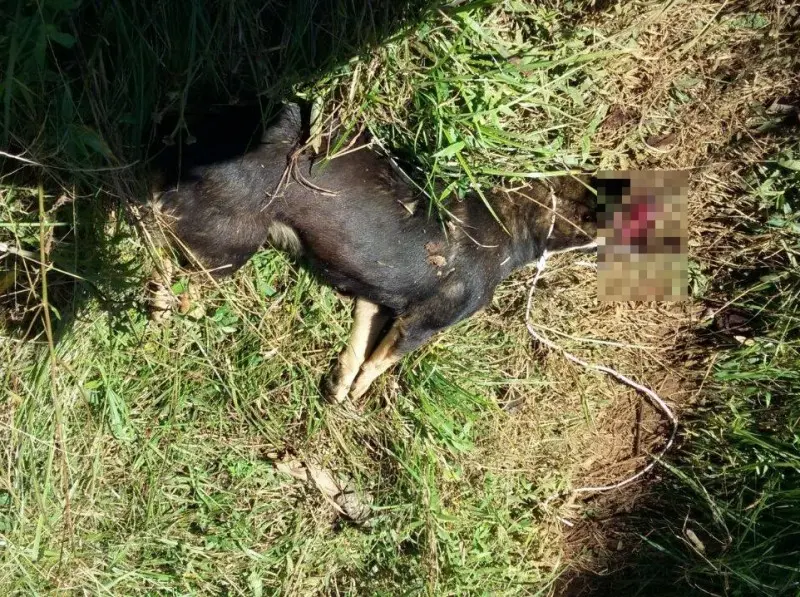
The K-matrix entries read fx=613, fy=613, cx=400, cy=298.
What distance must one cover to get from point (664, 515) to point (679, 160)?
2.14 m

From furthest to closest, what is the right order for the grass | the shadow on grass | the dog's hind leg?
1. the dog's hind leg
2. the grass
3. the shadow on grass

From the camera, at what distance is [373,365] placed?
3.32 m

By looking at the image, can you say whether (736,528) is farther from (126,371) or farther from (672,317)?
(126,371)

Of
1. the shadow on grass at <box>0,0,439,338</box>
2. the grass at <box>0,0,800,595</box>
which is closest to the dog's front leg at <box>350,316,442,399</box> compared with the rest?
the grass at <box>0,0,800,595</box>

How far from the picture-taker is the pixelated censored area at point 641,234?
290cm

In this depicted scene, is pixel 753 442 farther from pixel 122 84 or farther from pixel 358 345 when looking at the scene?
pixel 122 84

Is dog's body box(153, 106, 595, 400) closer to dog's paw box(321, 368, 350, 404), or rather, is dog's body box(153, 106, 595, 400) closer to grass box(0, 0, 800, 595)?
dog's paw box(321, 368, 350, 404)

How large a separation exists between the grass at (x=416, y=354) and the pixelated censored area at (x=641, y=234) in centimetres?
35

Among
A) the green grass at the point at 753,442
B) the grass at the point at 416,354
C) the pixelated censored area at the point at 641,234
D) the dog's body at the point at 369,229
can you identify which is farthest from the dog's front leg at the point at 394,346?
the green grass at the point at 753,442

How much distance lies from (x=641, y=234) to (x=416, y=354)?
1.35 meters

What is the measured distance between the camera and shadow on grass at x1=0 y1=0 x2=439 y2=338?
271 cm

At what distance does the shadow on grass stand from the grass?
0.05ft

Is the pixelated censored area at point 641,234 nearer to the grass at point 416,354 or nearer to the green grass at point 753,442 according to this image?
the grass at point 416,354

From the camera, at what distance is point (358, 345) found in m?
3.42
